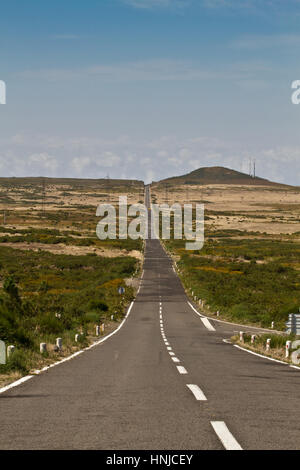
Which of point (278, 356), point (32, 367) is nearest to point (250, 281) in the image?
point (278, 356)

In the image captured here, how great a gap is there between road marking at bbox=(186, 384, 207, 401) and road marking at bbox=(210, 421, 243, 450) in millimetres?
2043

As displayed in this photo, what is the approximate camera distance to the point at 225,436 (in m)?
6.96

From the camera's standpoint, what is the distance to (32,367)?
14.6 meters

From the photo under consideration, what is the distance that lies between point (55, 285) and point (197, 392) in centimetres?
5784

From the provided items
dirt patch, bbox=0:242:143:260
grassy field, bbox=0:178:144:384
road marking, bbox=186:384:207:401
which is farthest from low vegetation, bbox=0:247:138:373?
dirt patch, bbox=0:242:143:260

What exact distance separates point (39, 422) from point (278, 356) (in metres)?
14.6

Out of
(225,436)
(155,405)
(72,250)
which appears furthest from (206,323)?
(72,250)

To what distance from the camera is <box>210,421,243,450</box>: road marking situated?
651 cm

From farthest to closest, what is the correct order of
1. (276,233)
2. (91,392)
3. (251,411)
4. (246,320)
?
(276,233) < (246,320) < (91,392) < (251,411)

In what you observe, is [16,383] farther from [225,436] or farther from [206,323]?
[206,323]

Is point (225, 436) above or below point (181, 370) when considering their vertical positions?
above

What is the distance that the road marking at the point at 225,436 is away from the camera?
6507 mm

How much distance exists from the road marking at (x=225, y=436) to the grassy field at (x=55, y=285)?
593cm
